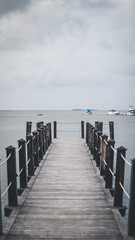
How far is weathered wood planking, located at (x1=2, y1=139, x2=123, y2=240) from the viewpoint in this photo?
3623 mm

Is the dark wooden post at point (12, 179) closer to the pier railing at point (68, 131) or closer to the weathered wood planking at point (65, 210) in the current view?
the weathered wood planking at point (65, 210)

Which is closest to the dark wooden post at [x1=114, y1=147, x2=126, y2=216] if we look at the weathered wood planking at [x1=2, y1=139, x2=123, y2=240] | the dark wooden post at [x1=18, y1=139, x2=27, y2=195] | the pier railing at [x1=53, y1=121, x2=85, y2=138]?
the weathered wood planking at [x1=2, y1=139, x2=123, y2=240]

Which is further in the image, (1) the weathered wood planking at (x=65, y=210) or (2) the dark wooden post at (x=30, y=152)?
(2) the dark wooden post at (x=30, y=152)

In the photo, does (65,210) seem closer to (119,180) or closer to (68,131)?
(119,180)

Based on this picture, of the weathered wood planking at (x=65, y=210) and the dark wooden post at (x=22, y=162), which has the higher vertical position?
the dark wooden post at (x=22, y=162)

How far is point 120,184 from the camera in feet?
14.9

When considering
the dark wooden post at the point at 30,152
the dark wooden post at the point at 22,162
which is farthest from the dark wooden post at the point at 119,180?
the dark wooden post at the point at 30,152

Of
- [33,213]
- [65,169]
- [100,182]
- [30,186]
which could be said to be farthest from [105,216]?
[65,169]

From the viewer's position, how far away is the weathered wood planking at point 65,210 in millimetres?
3623

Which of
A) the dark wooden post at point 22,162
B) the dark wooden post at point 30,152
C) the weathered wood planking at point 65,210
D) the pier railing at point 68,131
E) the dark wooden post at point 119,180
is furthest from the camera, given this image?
the pier railing at point 68,131

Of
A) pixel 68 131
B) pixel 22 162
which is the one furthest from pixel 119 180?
pixel 68 131

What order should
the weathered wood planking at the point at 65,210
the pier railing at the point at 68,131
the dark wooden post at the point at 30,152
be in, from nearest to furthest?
the weathered wood planking at the point at 65,210 → the dark wooden post at the point at 30,152 → the pier railing at the point at 68,131

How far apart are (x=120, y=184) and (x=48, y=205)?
169cm

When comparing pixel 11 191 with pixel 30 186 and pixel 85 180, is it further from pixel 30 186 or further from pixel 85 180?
pixel 85 180
